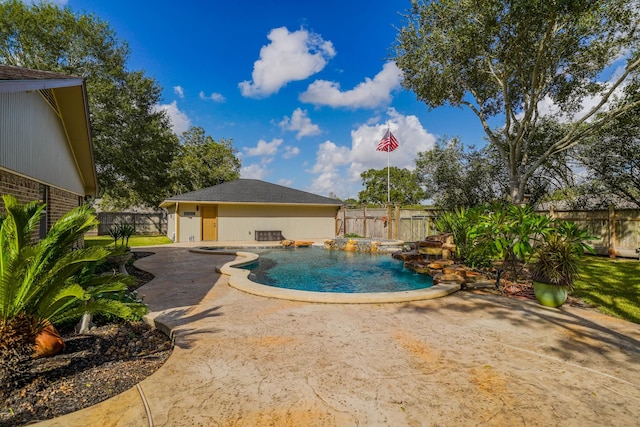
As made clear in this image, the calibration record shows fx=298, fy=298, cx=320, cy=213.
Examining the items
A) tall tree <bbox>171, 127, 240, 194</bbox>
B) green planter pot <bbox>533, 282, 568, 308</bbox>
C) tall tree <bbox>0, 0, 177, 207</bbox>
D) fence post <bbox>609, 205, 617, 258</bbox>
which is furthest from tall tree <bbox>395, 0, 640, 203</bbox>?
tall tree <bbox>171, 127, 240, 194</bbox>

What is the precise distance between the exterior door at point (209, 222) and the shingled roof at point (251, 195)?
3.04 feet

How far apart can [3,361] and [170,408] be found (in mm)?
1507

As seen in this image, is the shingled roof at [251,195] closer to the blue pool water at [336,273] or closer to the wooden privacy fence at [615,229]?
the blue pool water at [336,273]

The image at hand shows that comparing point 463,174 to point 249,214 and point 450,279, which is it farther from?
point 249,214

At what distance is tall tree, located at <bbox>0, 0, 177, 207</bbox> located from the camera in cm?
1866

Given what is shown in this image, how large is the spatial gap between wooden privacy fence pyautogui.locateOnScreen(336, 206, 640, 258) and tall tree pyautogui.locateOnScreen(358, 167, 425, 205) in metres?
28.9

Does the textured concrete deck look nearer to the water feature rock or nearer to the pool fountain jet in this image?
the water feature rock

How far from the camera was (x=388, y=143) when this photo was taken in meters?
18.8

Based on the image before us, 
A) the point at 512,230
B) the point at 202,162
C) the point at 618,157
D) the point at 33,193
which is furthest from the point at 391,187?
the point at 33,193

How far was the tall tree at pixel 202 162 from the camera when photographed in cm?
3027

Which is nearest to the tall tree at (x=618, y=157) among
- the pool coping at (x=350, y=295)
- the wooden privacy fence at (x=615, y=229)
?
the wooden privacy fence at (x=615, y=229)

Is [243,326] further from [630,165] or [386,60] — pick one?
[630,165]

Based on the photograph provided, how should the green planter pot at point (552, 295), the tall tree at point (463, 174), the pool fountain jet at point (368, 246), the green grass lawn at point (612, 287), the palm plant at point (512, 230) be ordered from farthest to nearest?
the tall tree at point (463, 174) → the pool fountain jet at point (368, 246) → the palm plant at point (512, 230) → the green grass lawn at point (612, 287) → the green planter pot at point (552, 295)

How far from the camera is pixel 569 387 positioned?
9.04 ft
